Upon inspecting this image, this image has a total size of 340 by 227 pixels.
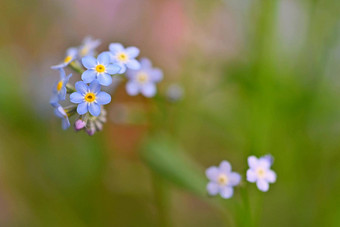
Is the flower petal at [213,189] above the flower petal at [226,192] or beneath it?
above

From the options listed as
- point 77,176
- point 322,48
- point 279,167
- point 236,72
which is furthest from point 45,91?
point 322,48

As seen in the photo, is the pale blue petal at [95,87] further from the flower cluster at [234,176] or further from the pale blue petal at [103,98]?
the flower cluster at [234,176]

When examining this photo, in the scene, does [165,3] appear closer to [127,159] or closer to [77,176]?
[127,159]

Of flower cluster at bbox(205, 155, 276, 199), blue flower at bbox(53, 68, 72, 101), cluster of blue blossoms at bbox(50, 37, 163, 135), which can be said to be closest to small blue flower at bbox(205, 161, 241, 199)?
flower cluster at bbox(205, 155, 276, 199)

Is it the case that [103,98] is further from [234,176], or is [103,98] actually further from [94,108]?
[234,176]

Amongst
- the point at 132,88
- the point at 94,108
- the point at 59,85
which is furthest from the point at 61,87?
the point at 132,88

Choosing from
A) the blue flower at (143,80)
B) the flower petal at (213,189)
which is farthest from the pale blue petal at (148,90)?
the flower petal at (213,189)
